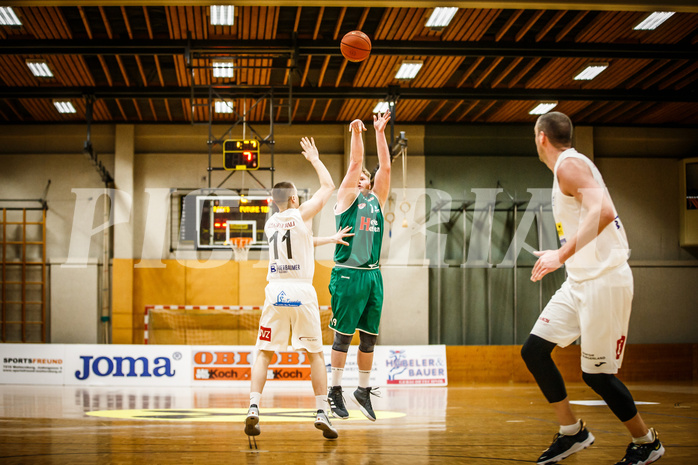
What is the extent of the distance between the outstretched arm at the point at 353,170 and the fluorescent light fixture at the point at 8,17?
7856 millimetres

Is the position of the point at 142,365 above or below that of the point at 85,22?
below

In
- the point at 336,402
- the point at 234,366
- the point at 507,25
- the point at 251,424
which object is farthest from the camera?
the point at 234,366

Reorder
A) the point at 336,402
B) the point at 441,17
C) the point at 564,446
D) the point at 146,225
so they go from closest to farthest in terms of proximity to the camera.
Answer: the point at 564,446, the point at 336,402, the point at 441,17, the point at 146,225

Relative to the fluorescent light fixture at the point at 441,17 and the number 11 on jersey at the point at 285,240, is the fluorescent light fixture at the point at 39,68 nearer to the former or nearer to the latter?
the fluorescent light fixture at the point at 441,17

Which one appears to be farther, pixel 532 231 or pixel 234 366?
pixel 532 231

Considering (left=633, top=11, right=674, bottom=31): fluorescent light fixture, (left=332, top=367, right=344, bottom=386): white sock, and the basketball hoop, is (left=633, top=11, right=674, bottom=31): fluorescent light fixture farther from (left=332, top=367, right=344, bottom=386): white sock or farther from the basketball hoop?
(left=332, top=367, right=344, bottom=386): white sock

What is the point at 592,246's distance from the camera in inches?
144

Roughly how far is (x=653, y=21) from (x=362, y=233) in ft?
27.2

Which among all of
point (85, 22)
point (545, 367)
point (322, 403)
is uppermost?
point (85, 22)

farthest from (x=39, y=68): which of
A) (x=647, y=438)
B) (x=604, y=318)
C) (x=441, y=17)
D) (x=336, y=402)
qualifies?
(x=647, y=438)

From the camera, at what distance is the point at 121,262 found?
16.0 m

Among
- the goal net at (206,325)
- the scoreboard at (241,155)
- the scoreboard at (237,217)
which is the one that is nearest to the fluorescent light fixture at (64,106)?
the scoreboard at (237,217)

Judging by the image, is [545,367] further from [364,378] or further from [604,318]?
[364,378]

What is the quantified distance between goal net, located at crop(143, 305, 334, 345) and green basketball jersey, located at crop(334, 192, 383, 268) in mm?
9878
